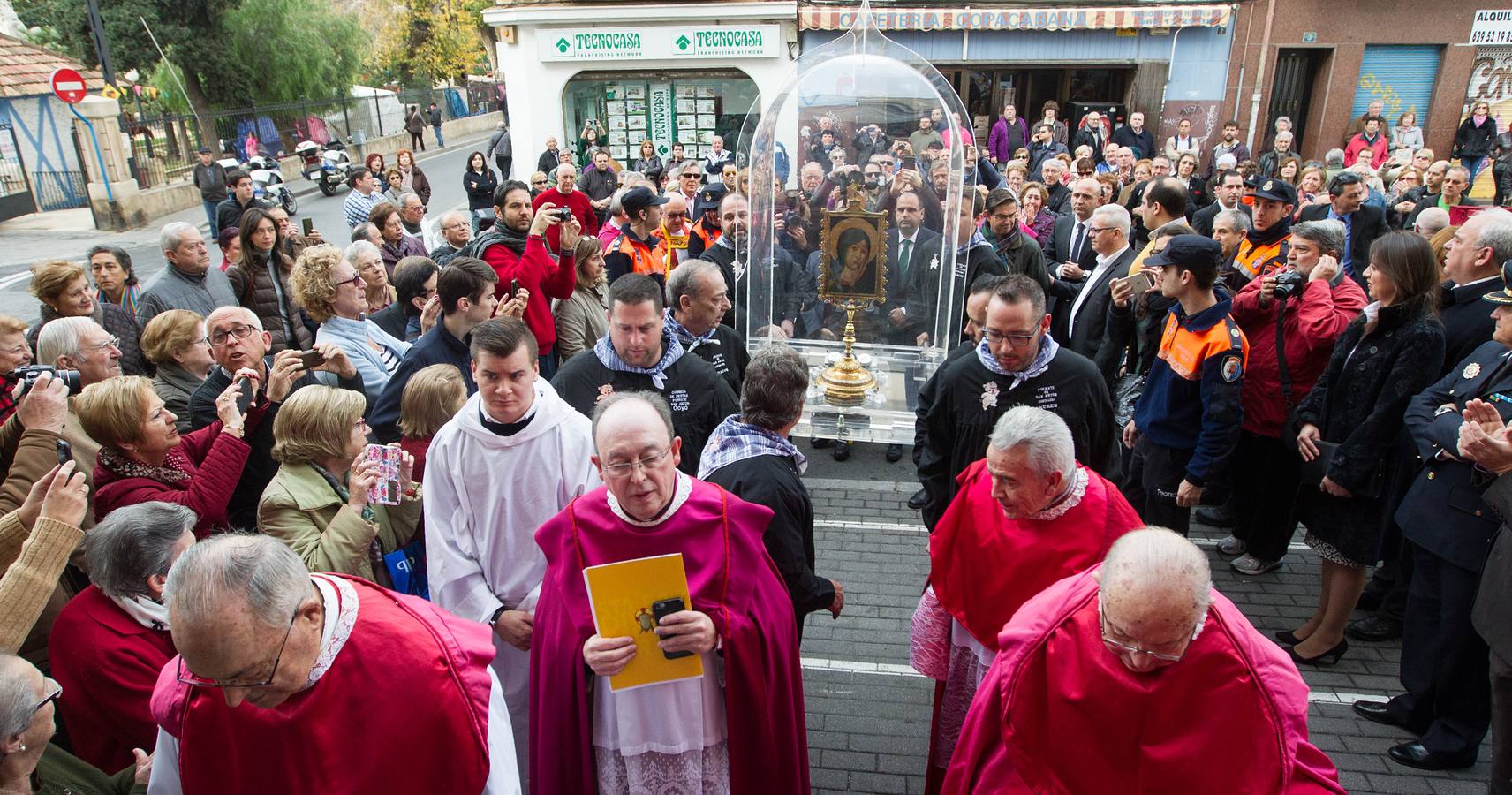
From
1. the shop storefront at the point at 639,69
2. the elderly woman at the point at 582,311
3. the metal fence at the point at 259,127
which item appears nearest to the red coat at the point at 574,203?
the elderly woman at the point at 582,311

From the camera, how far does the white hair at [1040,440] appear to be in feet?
9.17

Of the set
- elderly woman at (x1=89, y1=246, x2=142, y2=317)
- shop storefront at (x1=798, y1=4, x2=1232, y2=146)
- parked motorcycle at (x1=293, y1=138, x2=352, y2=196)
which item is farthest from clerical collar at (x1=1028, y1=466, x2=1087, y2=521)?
parked motorcycle at (x1=293, y1=138, x2=352, y2=196)

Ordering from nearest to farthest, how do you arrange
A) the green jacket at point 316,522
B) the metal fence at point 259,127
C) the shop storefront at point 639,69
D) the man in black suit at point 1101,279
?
the green jacket at point 316,522 → the man in black suit at point 1101,279 → the shop storefront at point 639,69 → the metal fence at point 259,127

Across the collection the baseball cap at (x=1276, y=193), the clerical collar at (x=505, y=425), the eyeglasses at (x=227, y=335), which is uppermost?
the baseball cap at (x=1276, y=193)

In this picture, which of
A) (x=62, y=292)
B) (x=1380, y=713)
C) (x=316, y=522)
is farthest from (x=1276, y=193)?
(x=62, y=292)

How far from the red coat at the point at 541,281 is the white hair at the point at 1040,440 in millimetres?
3557

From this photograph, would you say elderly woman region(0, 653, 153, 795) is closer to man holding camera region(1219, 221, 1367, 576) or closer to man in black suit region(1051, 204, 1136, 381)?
man holding camera region(1219, 221, 1367, 576)

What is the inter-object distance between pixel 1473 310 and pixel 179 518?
5514 millimetres

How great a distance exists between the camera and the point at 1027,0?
680 inches

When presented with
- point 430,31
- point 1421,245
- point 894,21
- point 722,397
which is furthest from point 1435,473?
point 430,31

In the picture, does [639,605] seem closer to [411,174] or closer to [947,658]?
[947,658]

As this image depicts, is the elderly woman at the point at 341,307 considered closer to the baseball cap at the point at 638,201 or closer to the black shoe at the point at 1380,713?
the baseball cap at the point at 638,201

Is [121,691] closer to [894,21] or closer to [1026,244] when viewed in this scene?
[1026,244]

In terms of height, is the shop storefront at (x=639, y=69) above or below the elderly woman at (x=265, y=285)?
above
